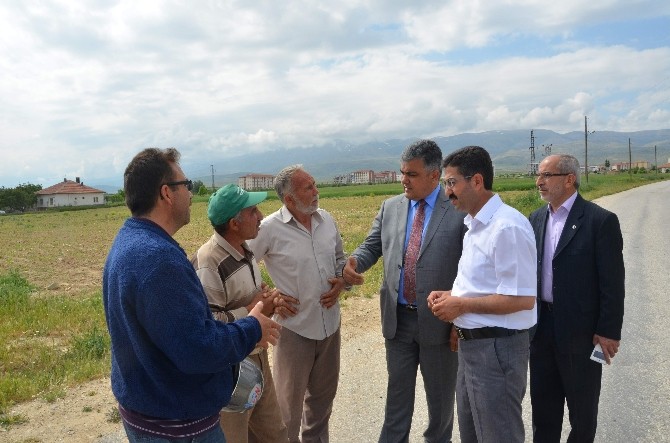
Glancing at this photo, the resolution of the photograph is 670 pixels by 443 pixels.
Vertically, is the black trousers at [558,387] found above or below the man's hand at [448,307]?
below

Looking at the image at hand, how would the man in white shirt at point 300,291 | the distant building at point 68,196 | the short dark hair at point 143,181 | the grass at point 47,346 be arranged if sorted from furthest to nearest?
the distant building at point 68,196 < the grass at point 47,346 < the man in white shirt at point 300,291 < the short dark hair at point 143,181

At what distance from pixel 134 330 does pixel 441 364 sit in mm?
2235

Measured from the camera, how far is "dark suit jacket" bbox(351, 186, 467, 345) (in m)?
3.42

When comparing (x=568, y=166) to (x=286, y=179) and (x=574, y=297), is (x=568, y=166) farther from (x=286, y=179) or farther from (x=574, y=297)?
(x=286, y=179)

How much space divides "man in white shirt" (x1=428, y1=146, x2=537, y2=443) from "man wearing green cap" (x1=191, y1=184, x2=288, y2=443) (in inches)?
42.4

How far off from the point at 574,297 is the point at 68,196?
108m

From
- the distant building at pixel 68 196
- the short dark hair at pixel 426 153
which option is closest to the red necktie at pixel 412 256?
the short dark hair at pixel 426 153

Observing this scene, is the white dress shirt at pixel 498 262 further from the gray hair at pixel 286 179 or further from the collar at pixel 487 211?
the gray hair at pixel 286 179

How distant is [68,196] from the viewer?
9769 centimetres

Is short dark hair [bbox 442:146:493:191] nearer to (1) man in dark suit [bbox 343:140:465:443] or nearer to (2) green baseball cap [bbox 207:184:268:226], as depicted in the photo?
(1) man in dark suit [bbox 343:140:465:443]

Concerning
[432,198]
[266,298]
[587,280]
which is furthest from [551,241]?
[266,298]

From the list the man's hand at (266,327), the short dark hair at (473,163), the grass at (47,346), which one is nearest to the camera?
the man's hand at (266,327)

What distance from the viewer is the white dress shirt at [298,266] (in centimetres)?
358

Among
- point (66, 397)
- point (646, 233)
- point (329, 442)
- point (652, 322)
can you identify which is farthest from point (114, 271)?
point (646, 233)
